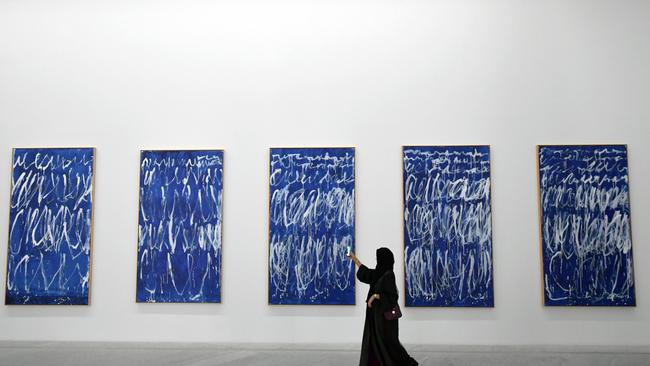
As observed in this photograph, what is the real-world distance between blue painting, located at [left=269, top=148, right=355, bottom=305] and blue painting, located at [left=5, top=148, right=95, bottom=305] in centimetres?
327

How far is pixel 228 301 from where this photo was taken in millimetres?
9836

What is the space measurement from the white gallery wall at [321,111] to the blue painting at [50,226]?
19 centimetres

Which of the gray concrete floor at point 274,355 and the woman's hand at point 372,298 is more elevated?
the woman's hand at point 372,298

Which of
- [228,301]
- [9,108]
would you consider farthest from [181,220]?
[9,108]

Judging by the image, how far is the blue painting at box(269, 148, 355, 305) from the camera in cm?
A: 973

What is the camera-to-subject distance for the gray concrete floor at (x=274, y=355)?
8.43 meters

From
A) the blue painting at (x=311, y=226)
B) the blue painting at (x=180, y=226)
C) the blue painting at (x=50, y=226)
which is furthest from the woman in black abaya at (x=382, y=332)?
the blue painting at (x=50, y=226)

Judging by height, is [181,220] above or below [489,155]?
below

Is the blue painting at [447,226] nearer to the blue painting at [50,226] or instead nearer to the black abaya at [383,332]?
the black abaya at [383,332]

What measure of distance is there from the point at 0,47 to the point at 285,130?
18.0 ft

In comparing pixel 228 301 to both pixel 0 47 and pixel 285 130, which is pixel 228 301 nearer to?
pixel 285 130

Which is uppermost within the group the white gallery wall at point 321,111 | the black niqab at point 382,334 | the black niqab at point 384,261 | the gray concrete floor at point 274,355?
the white gallery wall at point 321,111

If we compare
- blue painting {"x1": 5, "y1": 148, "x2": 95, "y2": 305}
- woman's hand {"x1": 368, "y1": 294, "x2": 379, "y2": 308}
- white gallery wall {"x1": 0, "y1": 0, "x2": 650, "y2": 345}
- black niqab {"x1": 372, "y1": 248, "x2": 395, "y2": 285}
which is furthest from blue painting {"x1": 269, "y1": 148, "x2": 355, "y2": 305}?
blue painting {"x1": 5, "y1": 148, "x2": 95, "y2": 305}

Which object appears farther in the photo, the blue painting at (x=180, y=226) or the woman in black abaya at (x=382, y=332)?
the blue painting at (x=180, y=226)
